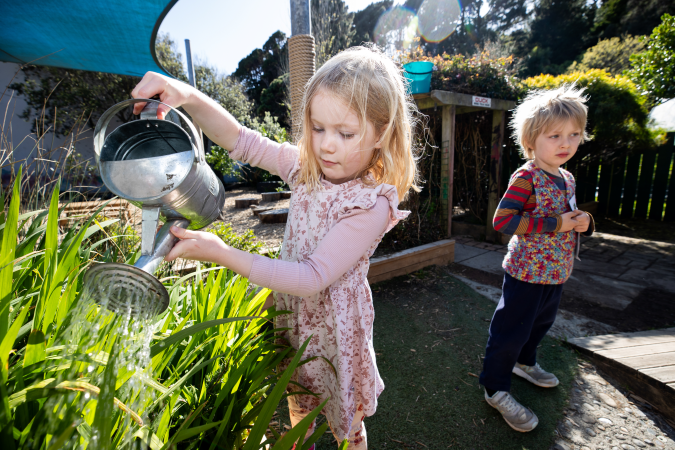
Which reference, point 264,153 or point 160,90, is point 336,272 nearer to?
point 264,153

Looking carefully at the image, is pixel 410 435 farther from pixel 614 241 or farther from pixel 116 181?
pixel 614 241

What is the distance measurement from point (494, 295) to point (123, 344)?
3.21 meters

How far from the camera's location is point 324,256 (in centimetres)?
98

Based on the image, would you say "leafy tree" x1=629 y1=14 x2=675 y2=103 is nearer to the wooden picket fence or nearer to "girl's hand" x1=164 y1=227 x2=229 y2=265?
the wooden picket fence

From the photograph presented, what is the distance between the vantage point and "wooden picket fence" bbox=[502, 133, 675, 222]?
Result: 6.44m

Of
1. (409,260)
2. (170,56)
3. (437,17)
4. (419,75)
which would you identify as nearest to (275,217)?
(409,260)

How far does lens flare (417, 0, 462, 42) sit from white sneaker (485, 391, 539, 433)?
36624 mm

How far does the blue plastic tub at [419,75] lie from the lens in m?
4.02

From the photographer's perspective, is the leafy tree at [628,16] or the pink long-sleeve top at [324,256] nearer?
the pink long-sleeve top at [324,256]

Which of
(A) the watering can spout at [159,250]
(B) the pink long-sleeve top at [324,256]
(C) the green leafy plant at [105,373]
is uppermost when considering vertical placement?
(A) the watering can spout at [159,250]

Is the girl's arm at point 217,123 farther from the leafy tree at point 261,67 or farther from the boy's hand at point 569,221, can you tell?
the leafy tree at point 261,67

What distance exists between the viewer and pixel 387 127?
111cm

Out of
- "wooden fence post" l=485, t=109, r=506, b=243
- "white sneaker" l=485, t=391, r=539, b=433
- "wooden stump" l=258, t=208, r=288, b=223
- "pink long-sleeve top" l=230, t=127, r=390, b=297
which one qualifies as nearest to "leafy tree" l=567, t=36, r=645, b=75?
"wooden fence post" l=485, t=109, r=506, b=243

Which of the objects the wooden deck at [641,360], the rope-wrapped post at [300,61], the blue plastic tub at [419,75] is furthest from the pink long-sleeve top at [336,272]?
the blue plastic tub at [419,75]
